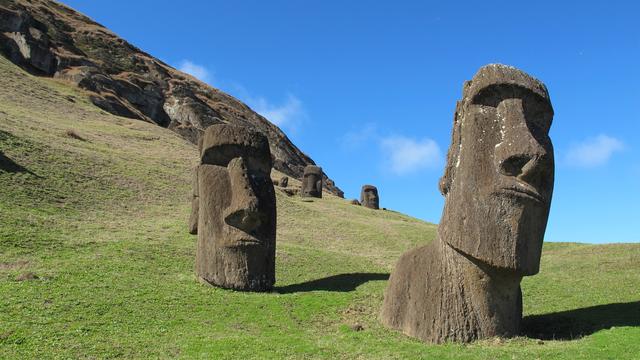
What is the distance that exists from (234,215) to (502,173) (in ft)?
27.2

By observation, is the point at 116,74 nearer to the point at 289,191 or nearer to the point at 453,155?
the point at 289,191

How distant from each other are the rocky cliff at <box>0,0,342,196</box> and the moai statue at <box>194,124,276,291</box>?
56.5 m

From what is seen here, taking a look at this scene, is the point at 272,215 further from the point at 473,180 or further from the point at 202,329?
the point at 473,180

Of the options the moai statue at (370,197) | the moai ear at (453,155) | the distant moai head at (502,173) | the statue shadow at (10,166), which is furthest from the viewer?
the moai statue at (370,197)

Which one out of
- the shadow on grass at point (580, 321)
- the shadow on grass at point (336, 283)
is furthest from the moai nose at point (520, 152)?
the shadow on grass at point (336, 283)

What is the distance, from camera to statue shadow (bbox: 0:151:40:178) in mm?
28109

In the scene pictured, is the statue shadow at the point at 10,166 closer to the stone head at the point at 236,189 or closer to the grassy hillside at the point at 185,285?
the grassy hillside at the point at 185,285

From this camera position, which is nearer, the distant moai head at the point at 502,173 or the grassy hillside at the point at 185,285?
the distant moai head at the point at 502,173

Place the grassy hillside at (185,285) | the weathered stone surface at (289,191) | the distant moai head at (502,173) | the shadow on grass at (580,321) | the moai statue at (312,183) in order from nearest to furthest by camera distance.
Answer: the distant moai head at (502,173) < the grassy hillside at (185,285) < the shadow on grass at (580,321) < the weathered stone surface at (289,191) < the moai statue at (312,183)

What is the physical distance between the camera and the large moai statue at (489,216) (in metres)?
10.5

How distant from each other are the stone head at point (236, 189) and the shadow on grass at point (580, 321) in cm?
757

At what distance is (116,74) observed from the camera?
302 ft

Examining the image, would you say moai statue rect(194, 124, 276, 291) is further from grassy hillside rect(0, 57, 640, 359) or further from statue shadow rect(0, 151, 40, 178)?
statue shadow rect(0, 151, 40, 178)

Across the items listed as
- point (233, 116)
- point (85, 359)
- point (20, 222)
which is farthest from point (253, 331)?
point (233, 116)
